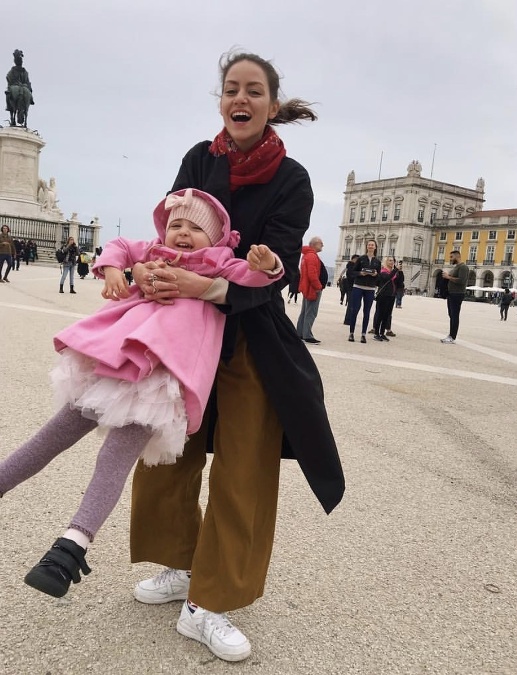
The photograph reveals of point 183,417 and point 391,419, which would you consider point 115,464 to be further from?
point 391,419

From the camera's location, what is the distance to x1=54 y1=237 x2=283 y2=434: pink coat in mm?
1419

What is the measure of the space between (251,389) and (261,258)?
1.41 feet

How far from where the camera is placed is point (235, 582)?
5.71 feet

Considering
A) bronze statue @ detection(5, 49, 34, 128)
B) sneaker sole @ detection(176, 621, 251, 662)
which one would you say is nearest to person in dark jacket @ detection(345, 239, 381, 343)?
sneaker sole @ detection(176, 621, 251, 662)

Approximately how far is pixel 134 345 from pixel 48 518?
Result: 1373mm

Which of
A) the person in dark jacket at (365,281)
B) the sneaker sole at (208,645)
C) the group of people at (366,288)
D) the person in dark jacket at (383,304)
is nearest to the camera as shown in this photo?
the sneaker sole at (208,645)

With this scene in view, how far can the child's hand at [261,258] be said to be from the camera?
155 centimetres

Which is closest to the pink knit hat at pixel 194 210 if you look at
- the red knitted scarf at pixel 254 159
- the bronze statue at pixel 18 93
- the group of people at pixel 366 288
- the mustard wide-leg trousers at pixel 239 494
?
the red knitted scarf at pixel 254 159

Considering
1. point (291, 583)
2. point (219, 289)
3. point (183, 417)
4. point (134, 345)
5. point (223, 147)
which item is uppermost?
point (223, 147)

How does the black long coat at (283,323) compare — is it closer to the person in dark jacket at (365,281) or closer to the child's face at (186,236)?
the child's face at (186,236)

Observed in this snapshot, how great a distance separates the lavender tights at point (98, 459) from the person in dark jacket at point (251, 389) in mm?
378

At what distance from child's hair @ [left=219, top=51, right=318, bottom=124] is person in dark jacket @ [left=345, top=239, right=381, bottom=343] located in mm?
7460

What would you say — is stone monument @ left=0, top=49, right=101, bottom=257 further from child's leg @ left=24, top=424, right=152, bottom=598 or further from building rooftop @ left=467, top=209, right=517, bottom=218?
building rooftop @ left=467, top=209, right=517, bottom=218

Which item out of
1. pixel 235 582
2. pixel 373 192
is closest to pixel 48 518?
pixel 235 582
